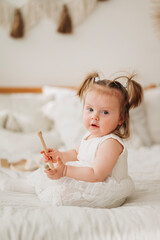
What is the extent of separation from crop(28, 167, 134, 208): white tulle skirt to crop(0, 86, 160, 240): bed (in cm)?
4

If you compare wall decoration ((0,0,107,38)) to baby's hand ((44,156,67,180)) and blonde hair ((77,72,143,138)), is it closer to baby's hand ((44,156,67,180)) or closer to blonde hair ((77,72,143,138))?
blonde hair ((77,72,143,138))

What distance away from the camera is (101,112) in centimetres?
88

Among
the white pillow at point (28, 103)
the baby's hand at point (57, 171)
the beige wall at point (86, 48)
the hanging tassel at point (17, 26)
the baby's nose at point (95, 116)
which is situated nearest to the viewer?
the baby's hand at point (57, 171)

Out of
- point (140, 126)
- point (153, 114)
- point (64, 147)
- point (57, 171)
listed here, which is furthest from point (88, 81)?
point (153, 114)

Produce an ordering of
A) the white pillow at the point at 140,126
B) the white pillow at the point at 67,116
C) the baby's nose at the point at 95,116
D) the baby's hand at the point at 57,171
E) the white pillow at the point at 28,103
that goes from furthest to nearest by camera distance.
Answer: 1. the white pillow at the point at 28,103
2. the white pillow at the point at 140,126
3. the white pillow at the point at 67,116
4. the baby's nose at the point at 95,116
5. the baby's hand at the point at 57,171

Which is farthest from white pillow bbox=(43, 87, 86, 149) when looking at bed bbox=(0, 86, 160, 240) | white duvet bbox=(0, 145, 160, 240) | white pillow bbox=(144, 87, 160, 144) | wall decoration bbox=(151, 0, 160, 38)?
wall decoration bbox=(151, 0, 160, 38)

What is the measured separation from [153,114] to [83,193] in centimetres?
126

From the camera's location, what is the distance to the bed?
0.65 meters

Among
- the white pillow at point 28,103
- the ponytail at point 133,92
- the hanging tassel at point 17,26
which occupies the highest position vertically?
the hanging tassel at point 17,26

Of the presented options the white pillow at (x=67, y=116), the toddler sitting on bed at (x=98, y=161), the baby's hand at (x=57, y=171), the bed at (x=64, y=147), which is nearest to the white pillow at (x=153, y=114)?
the bed at (x=64, y=147)

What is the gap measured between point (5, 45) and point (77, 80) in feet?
2.45

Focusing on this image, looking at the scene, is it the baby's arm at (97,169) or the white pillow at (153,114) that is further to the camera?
the white pillow at (153,114)

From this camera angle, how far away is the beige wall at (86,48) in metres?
2.35

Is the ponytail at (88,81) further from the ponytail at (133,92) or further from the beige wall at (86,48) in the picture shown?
the beige wall at (86,48)
